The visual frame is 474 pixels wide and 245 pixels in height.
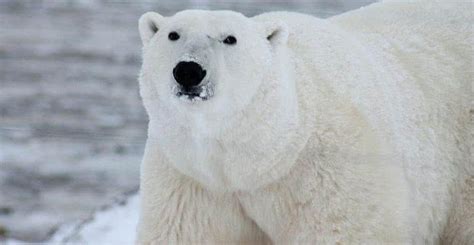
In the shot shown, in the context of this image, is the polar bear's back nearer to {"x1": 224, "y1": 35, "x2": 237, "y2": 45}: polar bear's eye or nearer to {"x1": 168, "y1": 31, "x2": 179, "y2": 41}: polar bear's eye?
{"x1": 224, "y1": 35, "x2": 237, "y2": 45}: polar bear's eye

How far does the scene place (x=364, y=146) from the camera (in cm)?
308

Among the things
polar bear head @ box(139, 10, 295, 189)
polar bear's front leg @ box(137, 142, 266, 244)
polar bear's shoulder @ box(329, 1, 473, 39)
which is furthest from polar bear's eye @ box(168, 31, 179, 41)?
polar bear's shoulder @ box(329, 1, 473, 39)

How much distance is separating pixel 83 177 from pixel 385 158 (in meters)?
3.12

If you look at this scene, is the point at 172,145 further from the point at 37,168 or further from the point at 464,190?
the point at 37,168

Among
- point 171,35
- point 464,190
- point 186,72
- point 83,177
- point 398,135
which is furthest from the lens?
point 83,177

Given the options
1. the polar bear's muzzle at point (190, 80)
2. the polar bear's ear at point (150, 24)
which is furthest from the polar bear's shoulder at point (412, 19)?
the polar bear's muzzle at point (190, 80)

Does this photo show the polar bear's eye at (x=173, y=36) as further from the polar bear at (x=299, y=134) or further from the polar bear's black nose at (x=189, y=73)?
the polar bear's black nose at (x=189, y=73)

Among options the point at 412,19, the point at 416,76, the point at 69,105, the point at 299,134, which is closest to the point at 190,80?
the point at 299,134

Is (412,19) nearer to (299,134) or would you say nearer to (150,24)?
(299,134)

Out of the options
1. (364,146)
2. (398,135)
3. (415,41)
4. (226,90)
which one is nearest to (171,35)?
(226,90)

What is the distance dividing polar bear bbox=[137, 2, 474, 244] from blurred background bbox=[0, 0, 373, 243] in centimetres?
131

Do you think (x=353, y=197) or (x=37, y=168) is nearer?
(x=353, y=197)

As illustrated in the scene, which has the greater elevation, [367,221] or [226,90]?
[226,90]

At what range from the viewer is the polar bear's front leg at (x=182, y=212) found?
3.11 metres
